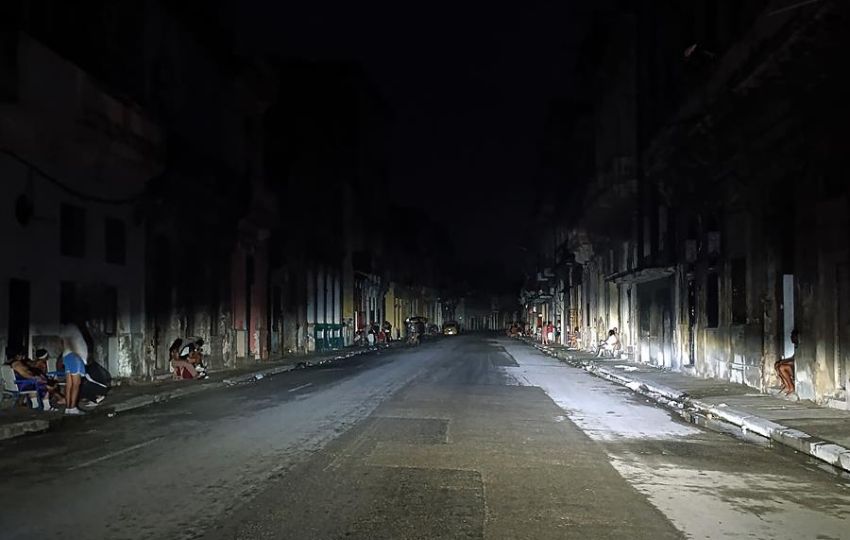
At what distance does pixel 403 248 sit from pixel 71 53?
239 ft

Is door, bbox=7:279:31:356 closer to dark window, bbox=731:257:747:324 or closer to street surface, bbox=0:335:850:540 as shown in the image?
street surface, bbox=0:335:850:540

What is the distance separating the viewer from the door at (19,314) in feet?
55.5

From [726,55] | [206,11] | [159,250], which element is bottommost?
[159,250]

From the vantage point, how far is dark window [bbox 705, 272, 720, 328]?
22953 millimetres

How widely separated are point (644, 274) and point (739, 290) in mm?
8680

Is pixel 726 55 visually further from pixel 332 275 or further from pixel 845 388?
pixel 332 275

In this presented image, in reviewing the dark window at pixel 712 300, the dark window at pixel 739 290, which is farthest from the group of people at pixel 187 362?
the dark window at pixel 739 290

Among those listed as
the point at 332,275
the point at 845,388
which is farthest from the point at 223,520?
the point at 332,275

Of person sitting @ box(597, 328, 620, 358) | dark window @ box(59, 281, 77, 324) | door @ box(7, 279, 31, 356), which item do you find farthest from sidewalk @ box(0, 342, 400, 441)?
person sitting @ box(597, 328, 620, 358)

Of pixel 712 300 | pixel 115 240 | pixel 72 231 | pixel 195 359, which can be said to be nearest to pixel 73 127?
pixel 72 231

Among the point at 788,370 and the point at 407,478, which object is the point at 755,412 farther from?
the point at 407,478

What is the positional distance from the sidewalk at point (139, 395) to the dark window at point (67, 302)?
193 centimetres

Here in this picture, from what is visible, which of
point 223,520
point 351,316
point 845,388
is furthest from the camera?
point 351,316

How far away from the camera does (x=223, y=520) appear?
22.1 ft
